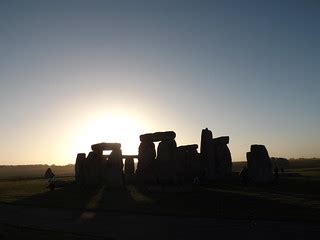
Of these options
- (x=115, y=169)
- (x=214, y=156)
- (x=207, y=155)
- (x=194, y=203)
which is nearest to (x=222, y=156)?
(x=214, y=156)

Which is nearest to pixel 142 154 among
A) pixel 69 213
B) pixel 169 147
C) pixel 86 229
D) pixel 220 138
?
pixel 169 147

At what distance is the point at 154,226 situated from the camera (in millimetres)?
16438

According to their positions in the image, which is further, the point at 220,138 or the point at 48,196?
the point at 220,138

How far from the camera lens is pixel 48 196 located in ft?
97.0

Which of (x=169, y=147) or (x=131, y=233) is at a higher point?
(x=169, y=147)

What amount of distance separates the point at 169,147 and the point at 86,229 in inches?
777

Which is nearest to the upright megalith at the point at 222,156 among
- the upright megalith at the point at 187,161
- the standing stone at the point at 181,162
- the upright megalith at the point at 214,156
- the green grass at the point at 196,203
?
the upright megalith at the point at 214,156

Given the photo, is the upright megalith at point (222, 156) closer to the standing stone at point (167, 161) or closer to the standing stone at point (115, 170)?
the standing stone at point (167, 161)

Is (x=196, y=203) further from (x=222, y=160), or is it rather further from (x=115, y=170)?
(x=222, y=160)

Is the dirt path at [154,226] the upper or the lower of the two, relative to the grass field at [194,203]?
lower

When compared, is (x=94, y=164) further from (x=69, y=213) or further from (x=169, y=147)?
(x=69, y=213)

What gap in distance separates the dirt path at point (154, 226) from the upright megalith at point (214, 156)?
764 inches

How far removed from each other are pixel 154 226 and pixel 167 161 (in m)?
19.2

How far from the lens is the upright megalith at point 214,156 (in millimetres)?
39000
